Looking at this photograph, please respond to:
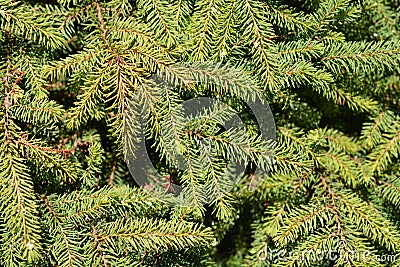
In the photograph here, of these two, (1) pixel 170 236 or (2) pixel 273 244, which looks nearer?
(1) pixel 170 236

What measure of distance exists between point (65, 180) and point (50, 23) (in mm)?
267

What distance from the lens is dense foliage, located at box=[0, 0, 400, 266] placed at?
29.1 inches

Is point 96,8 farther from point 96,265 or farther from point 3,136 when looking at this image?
point 96,265

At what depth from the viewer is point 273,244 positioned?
930 mm

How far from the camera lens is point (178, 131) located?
74 cm

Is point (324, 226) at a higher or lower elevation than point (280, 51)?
lower

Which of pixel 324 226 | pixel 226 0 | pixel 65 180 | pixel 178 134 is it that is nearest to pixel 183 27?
pixel 226 0

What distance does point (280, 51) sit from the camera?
0.82m

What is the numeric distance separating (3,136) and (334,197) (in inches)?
23.5

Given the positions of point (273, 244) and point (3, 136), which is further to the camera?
point (273, 244)

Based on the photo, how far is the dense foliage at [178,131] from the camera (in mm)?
740

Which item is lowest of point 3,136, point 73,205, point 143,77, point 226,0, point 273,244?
point 273,244

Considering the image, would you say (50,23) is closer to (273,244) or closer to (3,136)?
(3,136)

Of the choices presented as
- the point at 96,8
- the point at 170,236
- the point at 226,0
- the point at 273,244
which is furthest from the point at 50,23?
the point at 273,244
